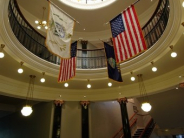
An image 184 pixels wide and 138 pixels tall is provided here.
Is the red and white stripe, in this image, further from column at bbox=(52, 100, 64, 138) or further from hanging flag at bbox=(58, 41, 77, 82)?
column at bbox=(52, 100, 64, 138)

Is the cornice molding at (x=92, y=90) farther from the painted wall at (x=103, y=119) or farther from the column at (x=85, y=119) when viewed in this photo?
the painted wall at (x=103, y=119)

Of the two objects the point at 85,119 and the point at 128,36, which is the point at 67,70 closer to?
the point at 128,36

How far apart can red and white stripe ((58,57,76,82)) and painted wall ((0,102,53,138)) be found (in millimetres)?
3418

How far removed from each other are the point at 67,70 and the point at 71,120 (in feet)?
13.1

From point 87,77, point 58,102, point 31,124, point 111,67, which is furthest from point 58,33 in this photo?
point 31,124

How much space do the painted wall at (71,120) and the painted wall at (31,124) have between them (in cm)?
79

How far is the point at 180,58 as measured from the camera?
20.6 feet

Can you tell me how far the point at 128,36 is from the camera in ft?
16.3

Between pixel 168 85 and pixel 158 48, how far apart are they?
2.42m

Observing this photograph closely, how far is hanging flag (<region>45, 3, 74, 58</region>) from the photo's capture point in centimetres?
467

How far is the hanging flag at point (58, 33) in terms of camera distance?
4.67 metres

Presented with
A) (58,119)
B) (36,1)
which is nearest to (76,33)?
(36,1)

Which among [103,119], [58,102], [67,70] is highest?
[67,70]

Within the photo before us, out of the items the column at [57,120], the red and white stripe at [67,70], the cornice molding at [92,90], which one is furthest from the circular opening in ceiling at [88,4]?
the column at [57,120]
